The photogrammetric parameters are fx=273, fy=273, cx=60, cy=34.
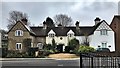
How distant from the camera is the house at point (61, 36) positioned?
178 ft

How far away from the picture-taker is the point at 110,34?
5431cm

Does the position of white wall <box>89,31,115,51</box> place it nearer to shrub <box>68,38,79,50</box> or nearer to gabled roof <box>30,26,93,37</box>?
gabled roof <box>30,26,93,37</box>

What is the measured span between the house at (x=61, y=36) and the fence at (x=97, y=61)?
1691 inches

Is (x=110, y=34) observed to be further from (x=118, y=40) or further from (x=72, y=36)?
(x=72, y=36)

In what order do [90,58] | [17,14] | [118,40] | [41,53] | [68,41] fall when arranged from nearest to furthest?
1. [90,58]
2. [41,53]
3. [118,40]
4. [68,41]
5. [17,14]

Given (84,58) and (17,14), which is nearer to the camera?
(84,58)

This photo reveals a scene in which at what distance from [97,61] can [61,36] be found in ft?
159

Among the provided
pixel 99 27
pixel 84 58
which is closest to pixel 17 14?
pixel 99 27

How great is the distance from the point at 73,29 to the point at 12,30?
13749 mm

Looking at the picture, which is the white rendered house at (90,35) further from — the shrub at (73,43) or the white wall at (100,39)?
the shrub at (73,43)

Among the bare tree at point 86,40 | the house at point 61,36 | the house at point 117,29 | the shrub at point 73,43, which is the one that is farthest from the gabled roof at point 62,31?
the house at point 117,29

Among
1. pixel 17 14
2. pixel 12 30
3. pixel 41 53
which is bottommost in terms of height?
pixel 41 53

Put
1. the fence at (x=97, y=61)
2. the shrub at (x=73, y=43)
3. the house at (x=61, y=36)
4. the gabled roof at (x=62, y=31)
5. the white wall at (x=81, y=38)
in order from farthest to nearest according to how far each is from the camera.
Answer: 1. the gabled roof at (x=62, y=31)
2. the white wall at (x=81, y=38)
3. the house at (x=61, y=36)
4. the shrub at (x=73, y=43)
5. the fence at (x=97, y=61)

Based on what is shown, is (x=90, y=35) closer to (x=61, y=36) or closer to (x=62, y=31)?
(x=61, y=36)
